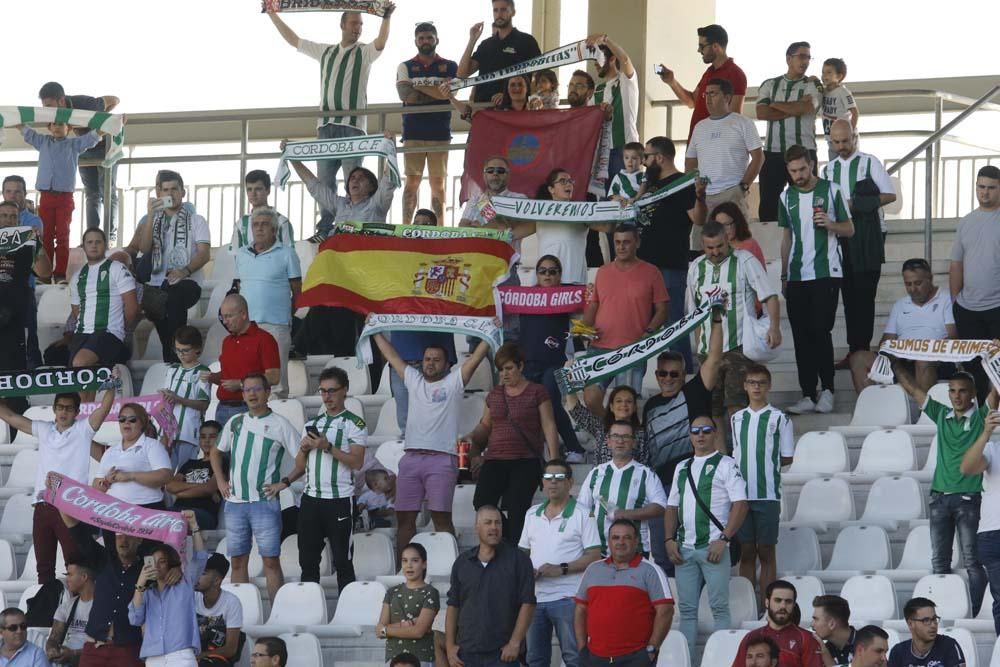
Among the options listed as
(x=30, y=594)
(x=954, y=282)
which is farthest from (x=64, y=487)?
(x=954, y=282)

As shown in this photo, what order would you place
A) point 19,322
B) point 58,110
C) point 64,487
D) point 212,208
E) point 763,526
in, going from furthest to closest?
point 212,208, point 58,110, point 19,322, point 64,487, point 763,526

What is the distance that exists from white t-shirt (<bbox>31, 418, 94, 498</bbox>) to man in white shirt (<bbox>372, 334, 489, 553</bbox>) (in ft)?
6.42

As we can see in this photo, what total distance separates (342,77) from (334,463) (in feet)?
16.3

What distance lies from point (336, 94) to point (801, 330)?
4.68 m

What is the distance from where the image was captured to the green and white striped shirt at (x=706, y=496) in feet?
36.9

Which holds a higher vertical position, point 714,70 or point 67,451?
point 714,70

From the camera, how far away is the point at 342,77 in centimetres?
1644

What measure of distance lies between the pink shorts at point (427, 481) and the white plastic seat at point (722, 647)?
2.17 m

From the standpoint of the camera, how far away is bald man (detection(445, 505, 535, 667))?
1090 cm

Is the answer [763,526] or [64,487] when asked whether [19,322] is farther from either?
[763,526]

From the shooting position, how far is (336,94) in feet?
54.1

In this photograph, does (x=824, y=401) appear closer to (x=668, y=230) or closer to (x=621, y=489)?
(x=668, y=230)

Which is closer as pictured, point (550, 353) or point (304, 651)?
point (304, 651)

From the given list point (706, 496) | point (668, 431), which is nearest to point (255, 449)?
point (668, 431)
